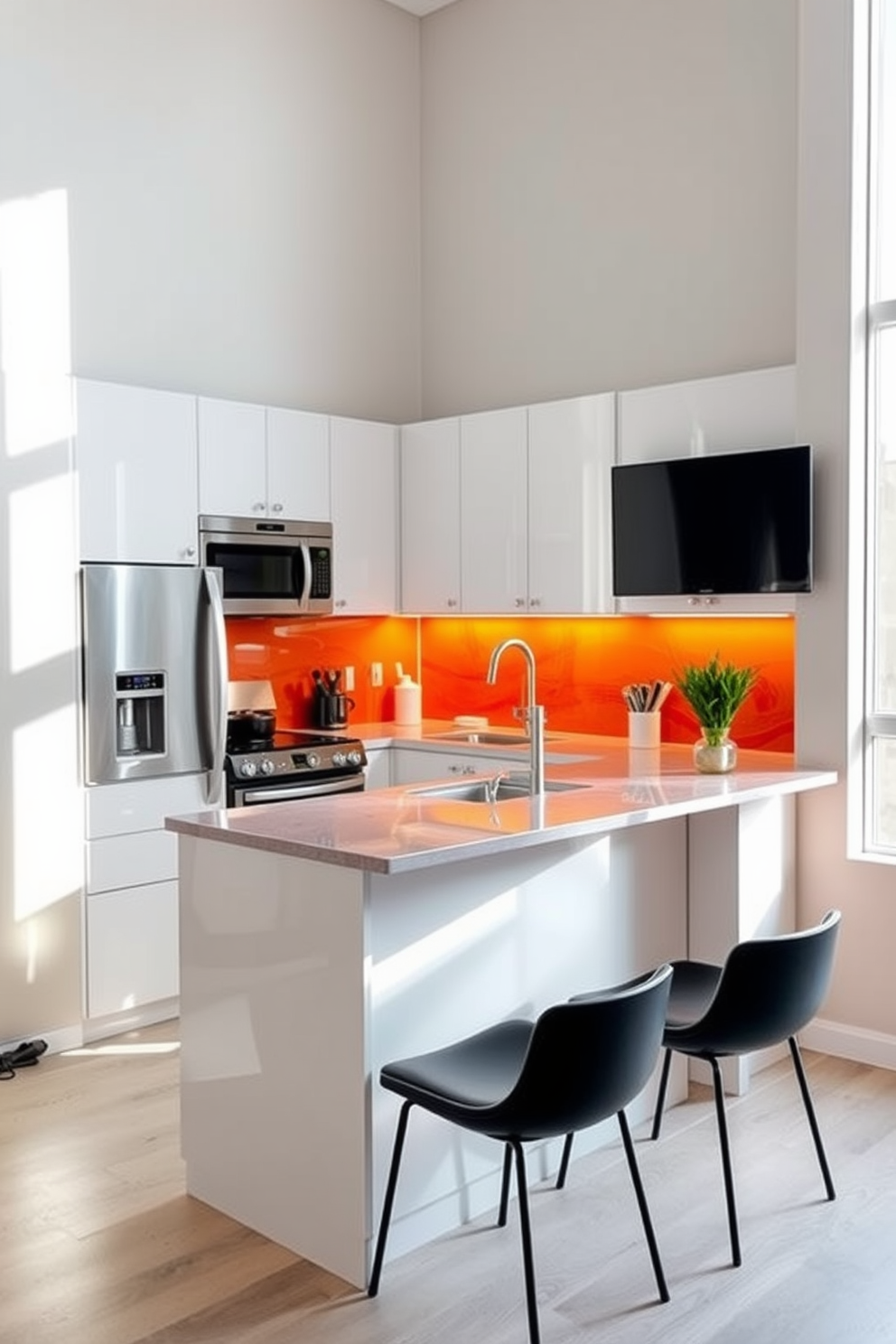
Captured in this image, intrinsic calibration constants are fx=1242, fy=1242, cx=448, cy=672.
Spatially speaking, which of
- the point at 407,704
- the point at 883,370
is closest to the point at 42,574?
the point at 407,704

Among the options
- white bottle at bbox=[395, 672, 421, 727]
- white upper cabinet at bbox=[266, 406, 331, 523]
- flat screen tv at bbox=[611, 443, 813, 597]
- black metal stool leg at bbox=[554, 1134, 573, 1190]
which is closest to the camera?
black metal stool leg at bbox=[554, 1134, 573, 1190]

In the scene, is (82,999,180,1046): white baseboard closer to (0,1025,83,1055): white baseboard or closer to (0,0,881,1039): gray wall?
(0,1025,83,1055): white baseboard

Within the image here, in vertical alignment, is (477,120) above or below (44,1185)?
above

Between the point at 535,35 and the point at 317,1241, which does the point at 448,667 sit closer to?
the point at 535,35

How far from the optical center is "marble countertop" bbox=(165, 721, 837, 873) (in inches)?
110

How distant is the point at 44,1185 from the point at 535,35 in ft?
16.4

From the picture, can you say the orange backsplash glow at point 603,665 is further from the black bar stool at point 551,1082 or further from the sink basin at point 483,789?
the black bar stool at point 551,1082

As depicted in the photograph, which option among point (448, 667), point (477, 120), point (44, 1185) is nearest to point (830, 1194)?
point (44, 1185)

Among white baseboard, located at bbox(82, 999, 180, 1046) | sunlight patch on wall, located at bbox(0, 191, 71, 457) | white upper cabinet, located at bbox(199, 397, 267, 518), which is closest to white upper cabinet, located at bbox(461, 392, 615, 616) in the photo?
white upper cabinet, located at bbox(199, 397, 267, 518)

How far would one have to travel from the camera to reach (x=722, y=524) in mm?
4383

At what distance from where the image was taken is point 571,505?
4.95m

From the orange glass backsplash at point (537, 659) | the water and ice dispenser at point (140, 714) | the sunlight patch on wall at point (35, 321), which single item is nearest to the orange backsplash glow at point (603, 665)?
the orange glass backsplash at point (537, 659)

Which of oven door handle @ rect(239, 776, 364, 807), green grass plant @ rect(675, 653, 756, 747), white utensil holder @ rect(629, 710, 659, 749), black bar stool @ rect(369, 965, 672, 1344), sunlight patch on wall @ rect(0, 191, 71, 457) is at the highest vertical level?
sunlight patch on wall @ rect(0, 191, 71, 457)

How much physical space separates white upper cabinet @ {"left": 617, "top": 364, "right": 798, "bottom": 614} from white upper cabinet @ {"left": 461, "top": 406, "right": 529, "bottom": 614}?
501 millimetres
